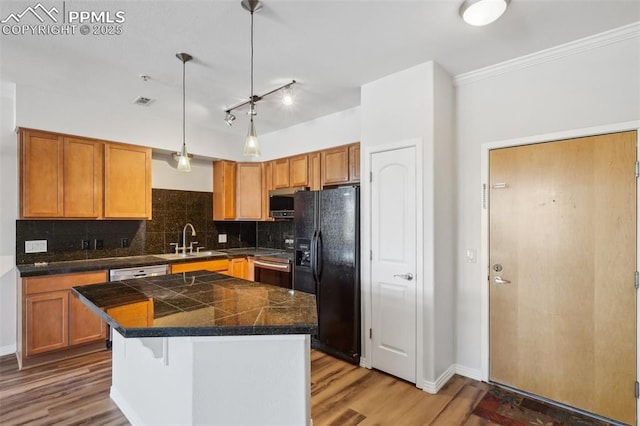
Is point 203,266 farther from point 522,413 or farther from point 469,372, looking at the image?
point 522,413

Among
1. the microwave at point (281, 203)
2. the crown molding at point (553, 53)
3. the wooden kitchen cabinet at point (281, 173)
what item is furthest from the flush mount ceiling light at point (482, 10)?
the wooden kitchen cabinet at point (281, 173)

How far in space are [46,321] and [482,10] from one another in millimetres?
4317

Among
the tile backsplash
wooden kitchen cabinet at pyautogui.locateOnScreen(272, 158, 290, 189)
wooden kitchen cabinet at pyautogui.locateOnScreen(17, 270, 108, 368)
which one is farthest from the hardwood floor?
wooden kitchen cabinet at pyautogui.locateOnScreen(272, 158, 290, 189)

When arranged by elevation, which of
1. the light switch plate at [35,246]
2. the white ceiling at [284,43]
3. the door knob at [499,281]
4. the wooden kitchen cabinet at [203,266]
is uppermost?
the white ceiling at [284,43]

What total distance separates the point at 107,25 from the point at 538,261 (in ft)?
11.5

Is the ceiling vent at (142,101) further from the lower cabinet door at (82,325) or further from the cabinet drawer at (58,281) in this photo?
the lower cabinet door at (82,325)

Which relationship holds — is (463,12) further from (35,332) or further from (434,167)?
(35,332)

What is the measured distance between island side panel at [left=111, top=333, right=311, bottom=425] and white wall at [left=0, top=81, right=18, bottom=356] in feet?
9.32

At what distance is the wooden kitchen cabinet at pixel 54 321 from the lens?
2943 mm

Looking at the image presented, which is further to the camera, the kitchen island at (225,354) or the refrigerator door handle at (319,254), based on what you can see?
the refrigerator door handle at (319,254)

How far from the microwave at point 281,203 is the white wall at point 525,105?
2.08 metres

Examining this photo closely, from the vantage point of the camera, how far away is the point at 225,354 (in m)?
1.57

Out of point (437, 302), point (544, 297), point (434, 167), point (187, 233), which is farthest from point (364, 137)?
point (187, 233)

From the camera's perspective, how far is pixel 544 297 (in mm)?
2471
